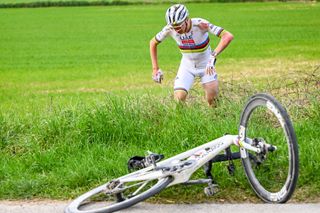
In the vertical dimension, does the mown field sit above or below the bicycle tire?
above

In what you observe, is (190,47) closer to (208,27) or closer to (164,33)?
(208,27)

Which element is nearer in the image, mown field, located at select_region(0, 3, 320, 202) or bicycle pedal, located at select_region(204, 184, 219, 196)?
bicycle pedal, located at select_region(204, 184, 219, 196)

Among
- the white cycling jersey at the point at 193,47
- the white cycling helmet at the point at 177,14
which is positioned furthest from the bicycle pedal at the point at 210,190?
the white cycling jersey at the point at 193,47

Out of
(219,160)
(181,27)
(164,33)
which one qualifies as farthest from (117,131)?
(164,33)

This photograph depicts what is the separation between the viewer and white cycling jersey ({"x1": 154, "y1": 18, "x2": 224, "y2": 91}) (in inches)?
321

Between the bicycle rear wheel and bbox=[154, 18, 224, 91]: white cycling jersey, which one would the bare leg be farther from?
the bicycle rear wheel

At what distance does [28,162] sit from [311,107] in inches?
114

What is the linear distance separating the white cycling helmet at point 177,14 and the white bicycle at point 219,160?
2536mm

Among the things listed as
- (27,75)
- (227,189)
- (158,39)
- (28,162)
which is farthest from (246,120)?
(27,75)

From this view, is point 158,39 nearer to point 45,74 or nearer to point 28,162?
point 28,162

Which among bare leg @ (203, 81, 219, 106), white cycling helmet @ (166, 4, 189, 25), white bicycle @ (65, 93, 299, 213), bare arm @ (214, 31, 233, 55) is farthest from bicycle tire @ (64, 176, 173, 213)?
bare leg @ (203, 81, 219, 106)

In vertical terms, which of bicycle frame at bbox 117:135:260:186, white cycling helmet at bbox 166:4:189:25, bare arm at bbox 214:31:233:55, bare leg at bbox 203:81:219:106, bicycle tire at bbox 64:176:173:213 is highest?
white cycling helmet at bbox 166:4:189:25

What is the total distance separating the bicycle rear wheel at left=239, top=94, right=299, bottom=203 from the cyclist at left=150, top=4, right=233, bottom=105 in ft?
6.98

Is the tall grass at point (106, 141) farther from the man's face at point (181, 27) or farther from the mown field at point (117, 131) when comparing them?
the man's face at point (181, 27)
